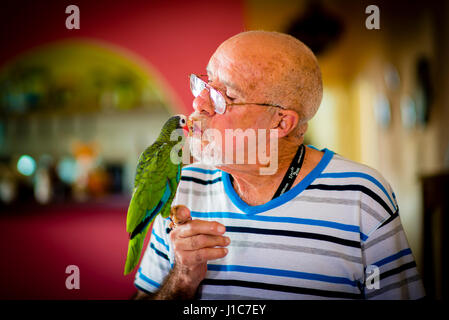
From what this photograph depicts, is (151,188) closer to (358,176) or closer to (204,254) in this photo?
(204,254)

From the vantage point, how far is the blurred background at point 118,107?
7.71 feet

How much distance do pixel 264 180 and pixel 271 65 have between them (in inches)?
11.2

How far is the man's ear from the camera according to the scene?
814mm

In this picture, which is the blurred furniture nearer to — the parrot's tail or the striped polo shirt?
the striped polo shirt

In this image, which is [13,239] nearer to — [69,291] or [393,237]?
[69,291]

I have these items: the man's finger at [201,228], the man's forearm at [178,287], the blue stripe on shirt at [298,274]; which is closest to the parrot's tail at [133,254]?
the man's finger at [201,228]

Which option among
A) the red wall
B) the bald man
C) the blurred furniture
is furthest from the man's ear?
the red wall

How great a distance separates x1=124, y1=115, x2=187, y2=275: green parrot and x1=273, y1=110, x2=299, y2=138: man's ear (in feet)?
0.92

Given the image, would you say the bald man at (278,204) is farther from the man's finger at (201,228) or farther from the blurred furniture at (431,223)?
the blurred furniture at (431,223)

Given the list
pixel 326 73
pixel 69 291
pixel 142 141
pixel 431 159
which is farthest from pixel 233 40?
pixel 326 73

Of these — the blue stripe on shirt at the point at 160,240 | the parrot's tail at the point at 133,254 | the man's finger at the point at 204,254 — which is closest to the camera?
the parrot's tail at the point at 133,254

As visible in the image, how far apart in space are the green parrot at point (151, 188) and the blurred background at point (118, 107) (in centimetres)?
143

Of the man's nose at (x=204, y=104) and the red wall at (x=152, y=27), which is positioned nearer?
the man's nose at (x=204, y=104)

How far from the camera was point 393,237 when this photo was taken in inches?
31.6
